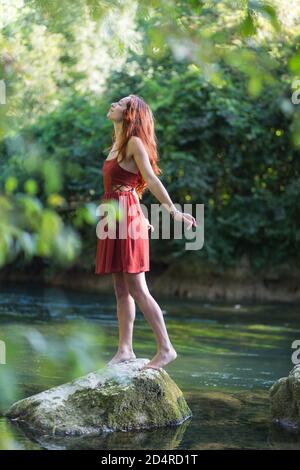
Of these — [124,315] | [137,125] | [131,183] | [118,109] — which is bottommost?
[124,315]

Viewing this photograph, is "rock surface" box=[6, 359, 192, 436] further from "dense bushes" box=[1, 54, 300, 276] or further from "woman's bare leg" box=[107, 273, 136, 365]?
"dense bushes" box=[1, 54, 300, 276]

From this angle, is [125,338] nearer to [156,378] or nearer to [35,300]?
[156,378]

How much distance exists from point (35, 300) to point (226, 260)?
5213 mm

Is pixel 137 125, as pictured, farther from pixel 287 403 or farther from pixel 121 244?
pixel 287 403

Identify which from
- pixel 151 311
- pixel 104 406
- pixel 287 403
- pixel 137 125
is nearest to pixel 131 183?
pixel 137 125

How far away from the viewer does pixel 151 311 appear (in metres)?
5.95

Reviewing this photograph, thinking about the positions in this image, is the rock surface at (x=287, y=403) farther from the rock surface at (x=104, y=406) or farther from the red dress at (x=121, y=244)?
the red dress at (x=121, y=244)

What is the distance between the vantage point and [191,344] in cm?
1130

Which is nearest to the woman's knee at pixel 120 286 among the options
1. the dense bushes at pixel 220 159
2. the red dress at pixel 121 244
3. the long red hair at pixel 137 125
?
the red dress at pixel 121 244

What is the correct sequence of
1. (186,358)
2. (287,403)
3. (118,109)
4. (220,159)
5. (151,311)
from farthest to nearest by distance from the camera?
(220,159)
(186,358)
(287,403)
(151,311)
(118,109)

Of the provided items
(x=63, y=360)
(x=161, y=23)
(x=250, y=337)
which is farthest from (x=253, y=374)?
(x=63, y=360)

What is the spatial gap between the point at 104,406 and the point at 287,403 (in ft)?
4.83

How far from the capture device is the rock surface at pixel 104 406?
5.60m

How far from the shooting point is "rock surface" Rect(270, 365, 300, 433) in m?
6.10
